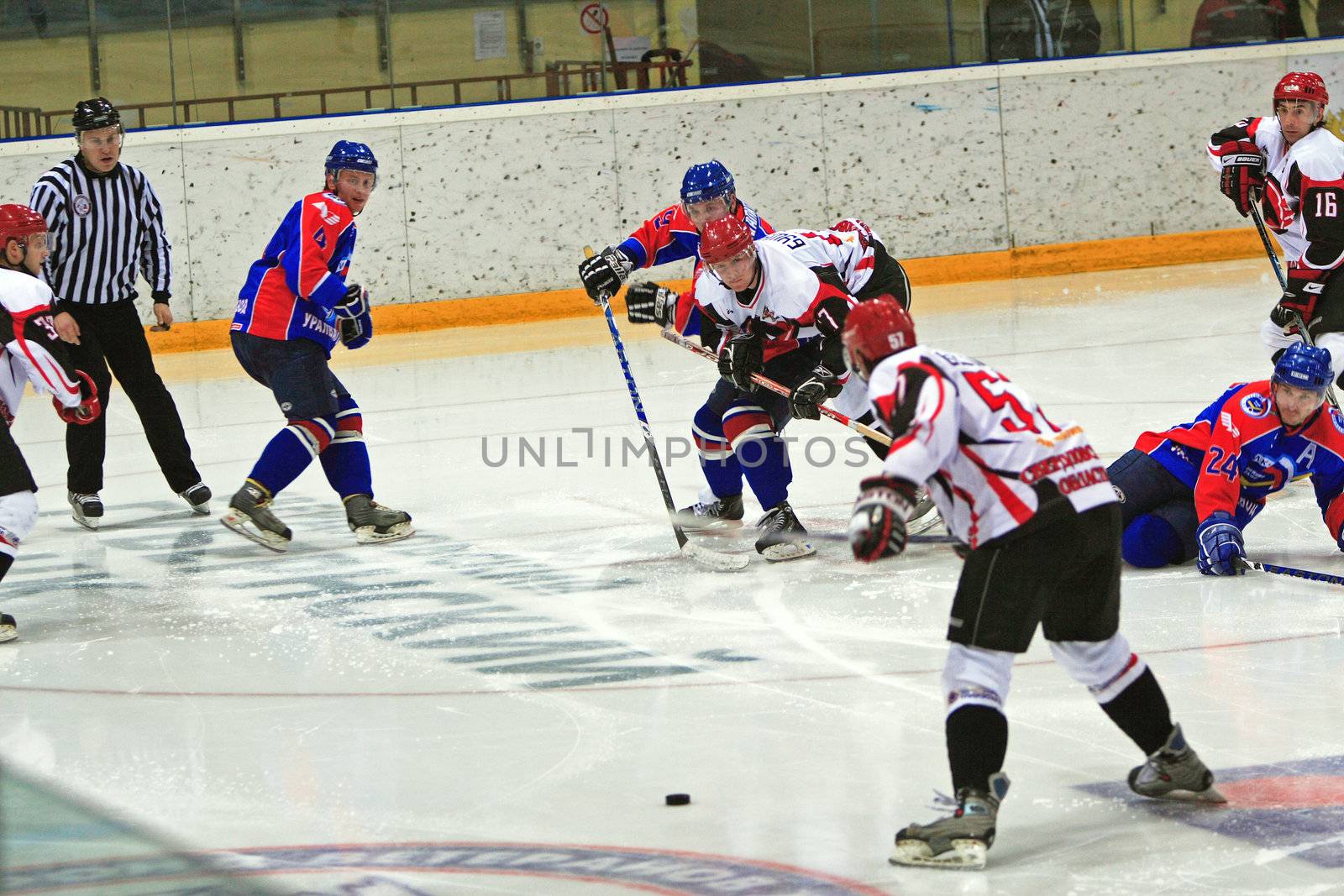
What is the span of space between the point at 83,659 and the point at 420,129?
6.93 m

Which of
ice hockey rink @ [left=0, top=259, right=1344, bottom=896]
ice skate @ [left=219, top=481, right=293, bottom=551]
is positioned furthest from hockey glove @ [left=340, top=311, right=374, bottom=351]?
ice hockey rink @ [left=0, top=259, right=1344, bottom=896]

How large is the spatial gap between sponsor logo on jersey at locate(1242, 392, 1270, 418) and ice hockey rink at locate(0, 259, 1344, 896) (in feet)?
1.45

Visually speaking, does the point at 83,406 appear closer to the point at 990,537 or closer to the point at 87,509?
the point at 87,509

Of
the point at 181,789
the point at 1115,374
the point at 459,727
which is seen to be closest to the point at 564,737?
the point at 459,727

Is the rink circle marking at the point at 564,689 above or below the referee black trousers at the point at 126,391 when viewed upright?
below

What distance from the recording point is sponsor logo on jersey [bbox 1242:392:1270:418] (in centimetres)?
430

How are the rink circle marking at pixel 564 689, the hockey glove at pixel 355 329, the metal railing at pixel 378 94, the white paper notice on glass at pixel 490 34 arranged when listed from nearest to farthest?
the rink circle marking at pixel 564 689, the hockey glove at pixel 355 329, the metal railing at pixel 378 94, the white paper notice on glass at pixel 490 34

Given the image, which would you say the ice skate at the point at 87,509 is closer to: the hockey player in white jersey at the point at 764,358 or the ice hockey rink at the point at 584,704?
the ice hockey rink at the point at 584,704

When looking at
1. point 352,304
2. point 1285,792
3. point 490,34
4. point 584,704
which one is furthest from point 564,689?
point 490,34

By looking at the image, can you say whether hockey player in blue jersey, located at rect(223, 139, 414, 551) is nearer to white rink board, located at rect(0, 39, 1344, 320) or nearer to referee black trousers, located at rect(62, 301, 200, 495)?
referee black trousers, located at rect(62, 301, 200, 495)

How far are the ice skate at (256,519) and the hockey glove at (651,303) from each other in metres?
1.30

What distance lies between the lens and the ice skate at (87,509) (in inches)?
235

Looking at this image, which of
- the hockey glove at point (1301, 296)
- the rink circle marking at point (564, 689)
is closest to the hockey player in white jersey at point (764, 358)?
the rink circle marking at point (564, 689)

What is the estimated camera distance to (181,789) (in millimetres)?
3230
